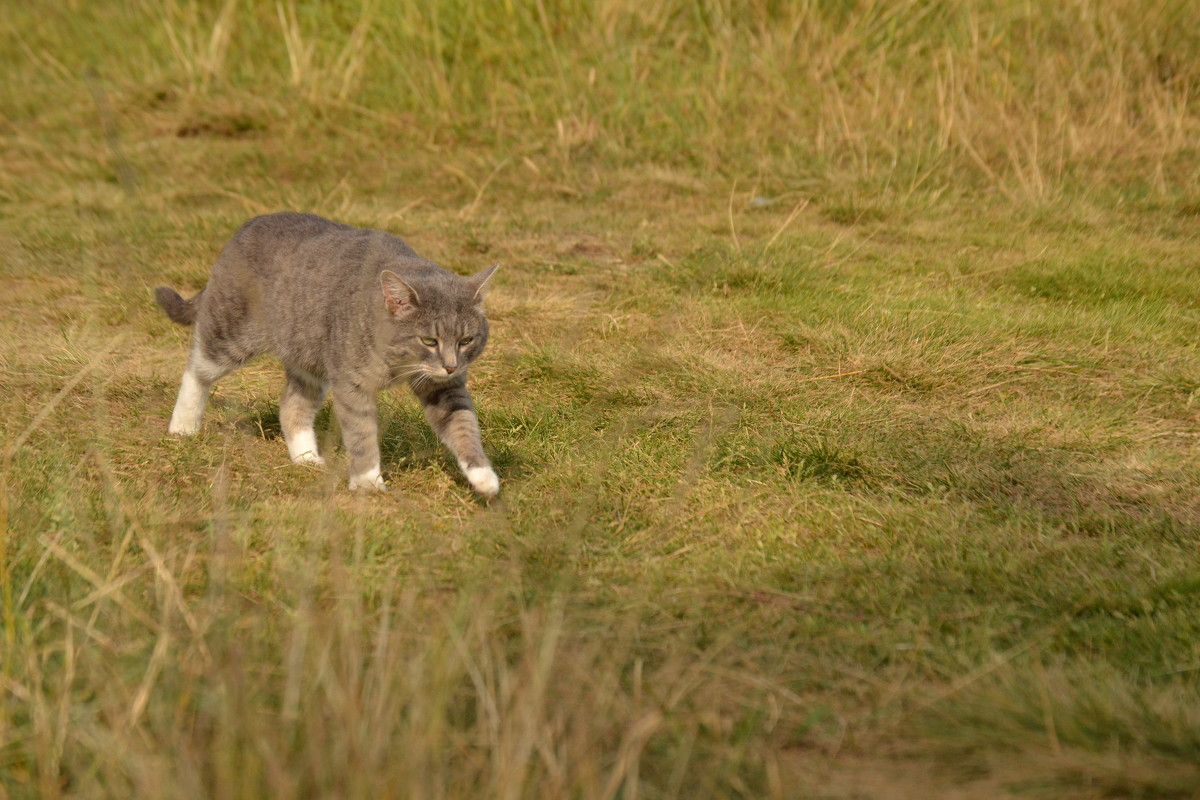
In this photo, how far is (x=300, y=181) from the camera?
782 centimetres

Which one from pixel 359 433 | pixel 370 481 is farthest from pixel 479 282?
pixel 370 481

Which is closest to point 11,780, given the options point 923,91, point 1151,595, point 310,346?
point 310,346

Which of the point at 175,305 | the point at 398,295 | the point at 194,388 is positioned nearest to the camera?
the point at 398,295

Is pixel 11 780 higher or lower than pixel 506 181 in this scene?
higher

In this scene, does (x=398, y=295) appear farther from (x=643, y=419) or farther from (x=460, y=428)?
(x=643, y=419)

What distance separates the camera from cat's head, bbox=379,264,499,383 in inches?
153

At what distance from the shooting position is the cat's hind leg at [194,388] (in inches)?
173

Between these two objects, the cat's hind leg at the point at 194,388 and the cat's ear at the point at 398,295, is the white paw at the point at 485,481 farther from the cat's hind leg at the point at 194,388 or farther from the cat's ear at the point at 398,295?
the cat's hind leg at the point at 194,388

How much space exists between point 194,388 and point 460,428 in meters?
1.17

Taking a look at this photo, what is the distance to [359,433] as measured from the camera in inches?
154

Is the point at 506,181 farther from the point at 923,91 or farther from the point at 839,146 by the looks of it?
the point at 923,91

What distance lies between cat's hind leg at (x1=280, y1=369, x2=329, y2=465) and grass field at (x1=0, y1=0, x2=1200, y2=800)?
101mm

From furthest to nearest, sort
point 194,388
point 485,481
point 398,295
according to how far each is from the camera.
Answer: point 194,388 < point 398,295 < point 485,481

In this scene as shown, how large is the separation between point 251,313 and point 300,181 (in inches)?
147
